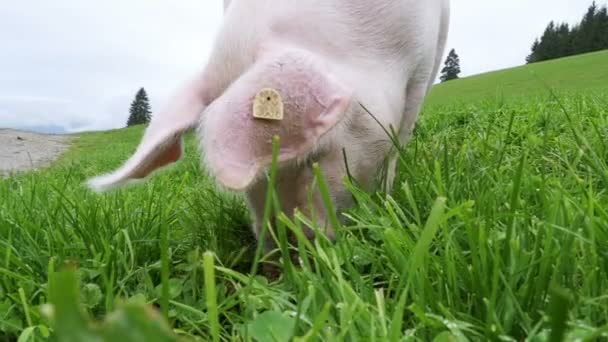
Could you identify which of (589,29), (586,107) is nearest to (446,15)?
(586,107)

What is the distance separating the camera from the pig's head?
4.13 ft

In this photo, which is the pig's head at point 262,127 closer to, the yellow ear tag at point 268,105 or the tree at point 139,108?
the yellow ear tag at point 268,105

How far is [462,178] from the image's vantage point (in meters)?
1.66

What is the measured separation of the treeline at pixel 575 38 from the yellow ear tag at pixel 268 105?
169 ft

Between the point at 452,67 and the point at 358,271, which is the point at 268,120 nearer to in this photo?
the point at 358,271

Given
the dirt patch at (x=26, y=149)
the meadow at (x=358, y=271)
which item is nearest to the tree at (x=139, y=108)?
the dirt patch at (x=26, y=149)

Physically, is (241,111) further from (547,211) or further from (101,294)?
(547,211)

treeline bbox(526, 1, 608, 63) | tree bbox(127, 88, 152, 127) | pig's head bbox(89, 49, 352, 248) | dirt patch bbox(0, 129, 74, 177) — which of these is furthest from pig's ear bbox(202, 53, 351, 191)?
treeline bbox(526, 1, 608, 63)

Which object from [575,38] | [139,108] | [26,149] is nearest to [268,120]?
[26,149]

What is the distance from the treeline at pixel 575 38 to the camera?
48.7 metres

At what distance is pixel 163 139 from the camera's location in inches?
56.4

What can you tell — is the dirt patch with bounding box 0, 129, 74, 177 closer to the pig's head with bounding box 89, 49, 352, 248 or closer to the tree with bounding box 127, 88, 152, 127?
the pig's head with bounding box 89, 49, 352, 248

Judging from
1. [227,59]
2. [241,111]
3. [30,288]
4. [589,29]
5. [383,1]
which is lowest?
[30,288]

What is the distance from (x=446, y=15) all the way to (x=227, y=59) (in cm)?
103
